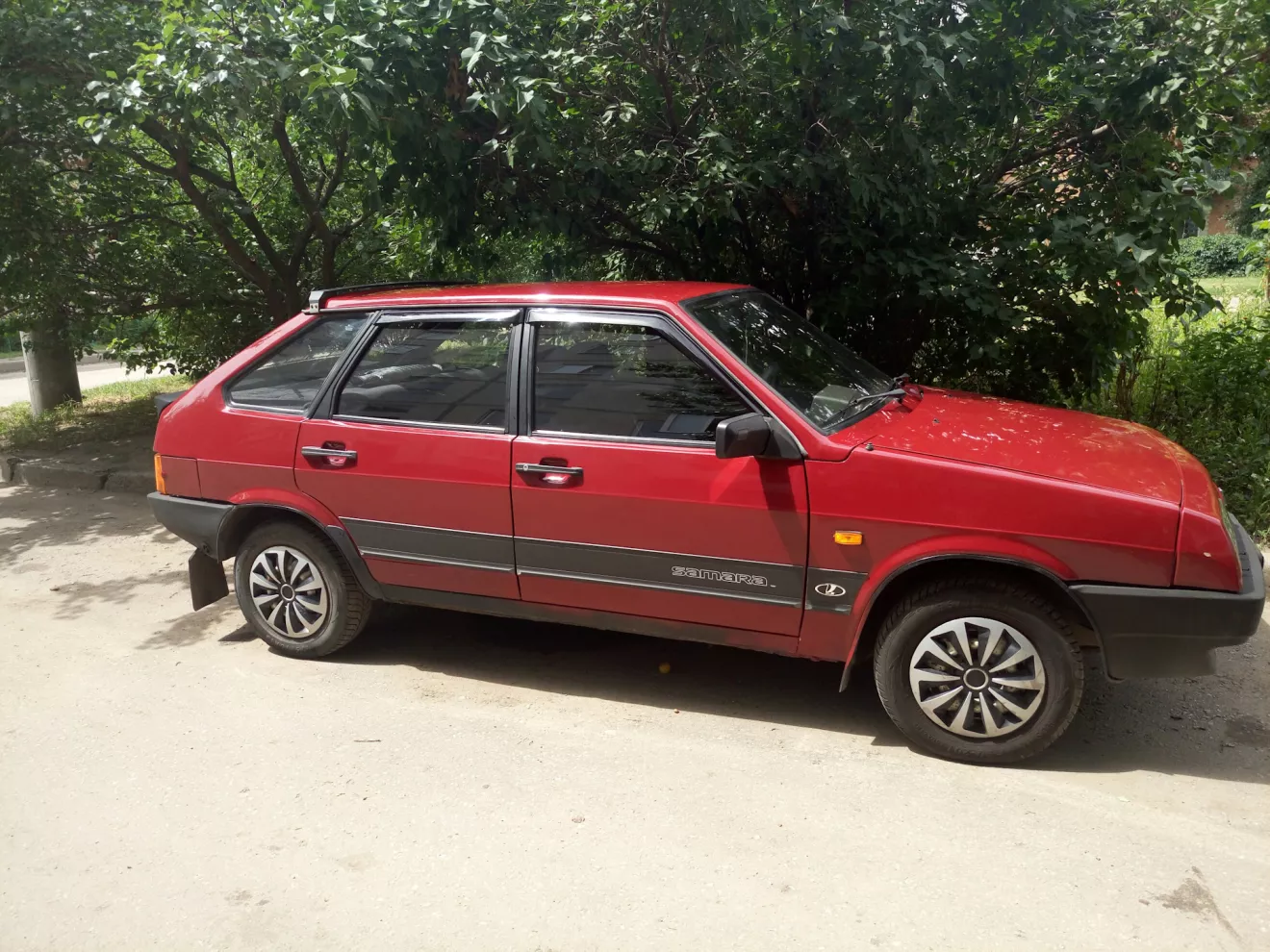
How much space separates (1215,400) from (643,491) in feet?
15.5

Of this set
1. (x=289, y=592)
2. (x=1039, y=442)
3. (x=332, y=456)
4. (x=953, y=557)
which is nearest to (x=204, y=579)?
(x=289, y=592)

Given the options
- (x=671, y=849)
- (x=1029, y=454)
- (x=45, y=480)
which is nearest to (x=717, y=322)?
(x=1029, y=454)

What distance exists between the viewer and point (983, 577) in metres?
3.70

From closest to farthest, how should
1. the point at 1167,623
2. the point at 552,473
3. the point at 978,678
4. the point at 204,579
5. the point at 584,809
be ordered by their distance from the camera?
1. the point at 1167,623
2. the point at 584,809
3. the point at 978,678
4. the point at 552,473
5. the point at 204,579

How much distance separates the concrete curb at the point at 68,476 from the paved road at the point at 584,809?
356 cm

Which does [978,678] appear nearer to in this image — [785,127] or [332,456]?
[332,456]

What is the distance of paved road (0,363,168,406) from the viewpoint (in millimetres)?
15581

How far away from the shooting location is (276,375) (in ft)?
16.2

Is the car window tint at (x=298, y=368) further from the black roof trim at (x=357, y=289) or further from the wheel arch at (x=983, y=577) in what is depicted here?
the wheel arch at (x=983, y=577)

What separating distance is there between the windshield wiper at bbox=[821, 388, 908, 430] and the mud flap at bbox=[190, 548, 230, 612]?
3123 mm

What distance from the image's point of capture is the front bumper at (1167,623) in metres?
3.40

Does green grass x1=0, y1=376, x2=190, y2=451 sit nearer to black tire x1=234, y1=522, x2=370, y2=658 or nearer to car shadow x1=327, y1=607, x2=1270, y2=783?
black tire x1=234, y1=522, x2=370, y2=658

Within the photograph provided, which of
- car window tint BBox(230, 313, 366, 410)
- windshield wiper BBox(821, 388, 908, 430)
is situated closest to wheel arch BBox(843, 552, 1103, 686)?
windshield wiper BBox(821, 388, 908, 430)

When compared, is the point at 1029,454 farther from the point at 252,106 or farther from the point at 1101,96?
the point at 252,106
